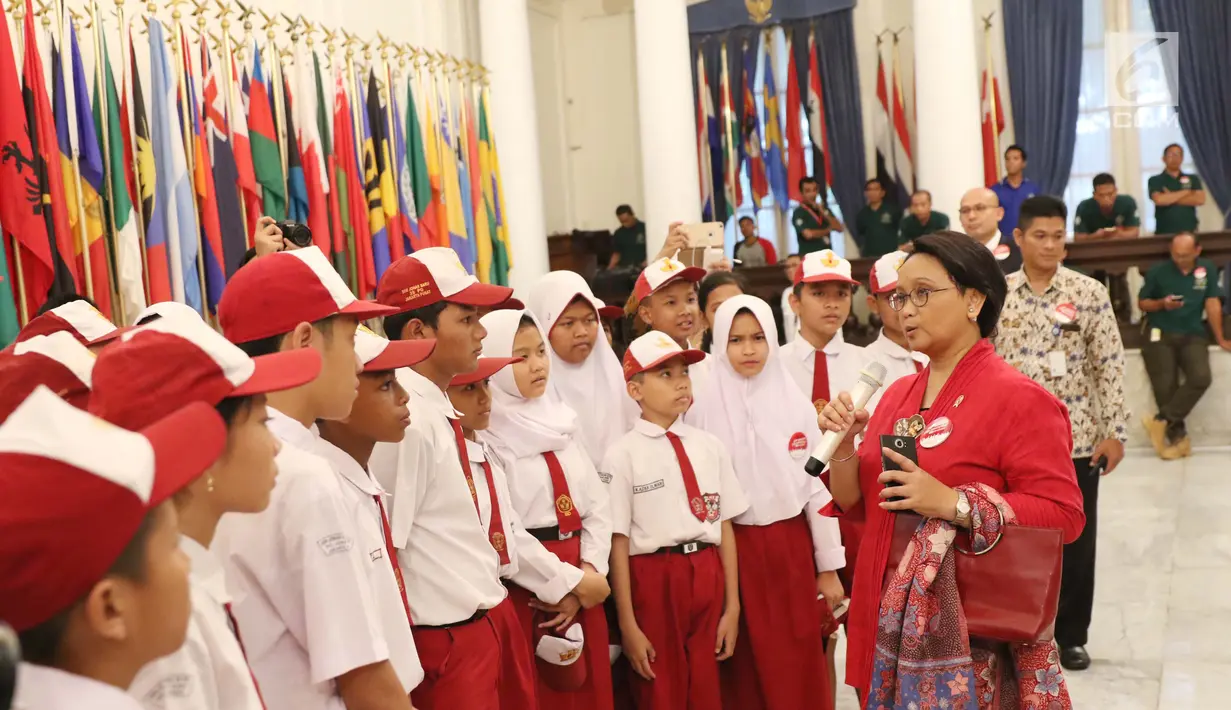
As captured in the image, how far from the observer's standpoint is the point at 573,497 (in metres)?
2.92

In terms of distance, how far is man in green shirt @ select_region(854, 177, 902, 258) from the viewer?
1105 cm

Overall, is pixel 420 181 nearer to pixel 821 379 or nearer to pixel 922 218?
pixel 922 218

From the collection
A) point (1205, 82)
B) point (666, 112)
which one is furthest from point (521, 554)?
point (1205, 82)

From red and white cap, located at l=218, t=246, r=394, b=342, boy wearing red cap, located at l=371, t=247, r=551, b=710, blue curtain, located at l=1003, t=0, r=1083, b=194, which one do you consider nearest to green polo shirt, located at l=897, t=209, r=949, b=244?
blue curtain, located at l=1003, t=0, r=1083, b=194

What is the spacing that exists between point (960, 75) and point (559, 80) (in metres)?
5.05

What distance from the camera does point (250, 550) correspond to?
160 cm

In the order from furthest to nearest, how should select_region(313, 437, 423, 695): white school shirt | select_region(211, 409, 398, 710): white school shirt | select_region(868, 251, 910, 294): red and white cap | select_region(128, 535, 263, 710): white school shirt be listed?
1. select_region(868, 251, 910, 294): red and white cap
2. select_region(313, 437, 423, 695): white school shirt
3. select_region(211, 409, 398, 710): white school shirt
4. select_region(128, 535, 263, 710): white school shirt

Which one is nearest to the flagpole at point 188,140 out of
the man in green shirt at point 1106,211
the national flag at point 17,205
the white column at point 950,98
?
the national flag at point 17,205

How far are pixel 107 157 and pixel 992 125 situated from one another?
8.11 metres

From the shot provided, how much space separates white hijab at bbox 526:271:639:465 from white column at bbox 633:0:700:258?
6.35m

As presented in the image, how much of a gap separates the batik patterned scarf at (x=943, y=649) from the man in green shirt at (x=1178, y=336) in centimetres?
636

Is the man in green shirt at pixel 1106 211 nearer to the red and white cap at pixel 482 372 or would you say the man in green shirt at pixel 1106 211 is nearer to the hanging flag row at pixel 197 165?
the hanging flag row at pixel 197 165

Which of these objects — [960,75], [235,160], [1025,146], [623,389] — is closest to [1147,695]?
[623,389]

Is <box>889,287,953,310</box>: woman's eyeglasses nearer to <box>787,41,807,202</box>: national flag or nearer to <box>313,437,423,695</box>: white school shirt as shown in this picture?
<box>313,437,423,695</box>: white school shirt
